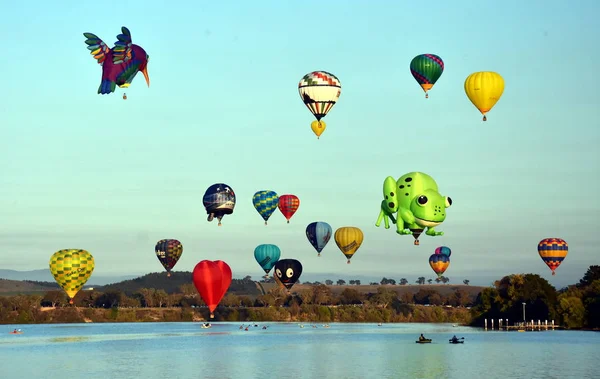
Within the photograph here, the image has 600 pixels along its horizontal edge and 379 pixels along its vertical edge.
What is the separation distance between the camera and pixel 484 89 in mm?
107688

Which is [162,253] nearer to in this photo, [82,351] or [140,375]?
[82,351]

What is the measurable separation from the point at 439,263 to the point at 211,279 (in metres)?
46.9

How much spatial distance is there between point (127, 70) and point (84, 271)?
154ft

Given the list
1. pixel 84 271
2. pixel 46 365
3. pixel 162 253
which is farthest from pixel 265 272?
pixel 46 365

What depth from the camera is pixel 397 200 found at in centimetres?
9131

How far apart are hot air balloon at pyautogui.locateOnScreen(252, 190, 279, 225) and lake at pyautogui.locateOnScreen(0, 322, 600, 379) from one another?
18832 millimetres

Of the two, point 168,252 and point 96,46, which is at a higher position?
point 96,46

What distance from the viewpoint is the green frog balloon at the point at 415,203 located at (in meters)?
89.2

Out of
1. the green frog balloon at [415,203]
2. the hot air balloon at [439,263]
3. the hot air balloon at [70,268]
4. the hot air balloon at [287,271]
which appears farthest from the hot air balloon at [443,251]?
the green frog balloon at [415,203]

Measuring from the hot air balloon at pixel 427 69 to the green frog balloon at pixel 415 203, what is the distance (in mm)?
22950

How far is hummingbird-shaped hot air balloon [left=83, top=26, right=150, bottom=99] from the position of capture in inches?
3969

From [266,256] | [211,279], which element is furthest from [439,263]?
[211,279]

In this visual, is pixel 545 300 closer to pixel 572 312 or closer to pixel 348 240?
pixel 572 312

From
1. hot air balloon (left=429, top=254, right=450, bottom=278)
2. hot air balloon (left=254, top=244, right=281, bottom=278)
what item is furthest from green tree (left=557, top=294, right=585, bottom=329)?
hot air balloon (left=254, top=244, right=281, bottom=278)
